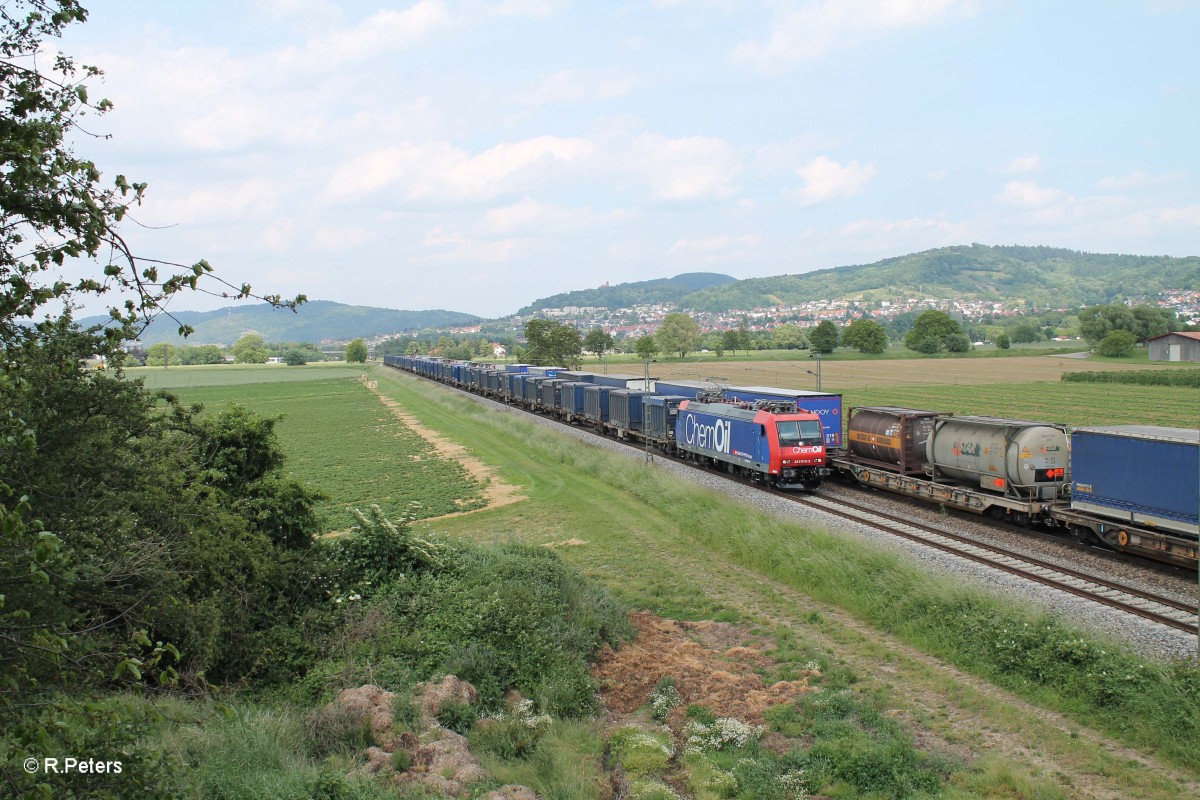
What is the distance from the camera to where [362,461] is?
45.8m

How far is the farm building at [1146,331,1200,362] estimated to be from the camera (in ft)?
313

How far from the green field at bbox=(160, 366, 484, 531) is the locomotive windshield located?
1255 cm

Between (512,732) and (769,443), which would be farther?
(769,443)

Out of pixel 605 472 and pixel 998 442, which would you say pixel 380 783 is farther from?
pixel 605 472

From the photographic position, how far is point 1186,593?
59.7 ft

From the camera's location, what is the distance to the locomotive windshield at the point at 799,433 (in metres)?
30.8

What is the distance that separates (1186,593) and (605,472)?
22665mm

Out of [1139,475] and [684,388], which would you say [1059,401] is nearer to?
[684,388]

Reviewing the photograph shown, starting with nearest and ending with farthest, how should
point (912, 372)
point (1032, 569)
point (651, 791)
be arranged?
point (651, 791), point (1032, 569), point (912, 372)

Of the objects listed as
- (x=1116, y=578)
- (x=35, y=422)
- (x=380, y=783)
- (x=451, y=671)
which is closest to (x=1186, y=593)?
(x=1116, y=578)

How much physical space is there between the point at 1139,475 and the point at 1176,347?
Answer: 3850 inches

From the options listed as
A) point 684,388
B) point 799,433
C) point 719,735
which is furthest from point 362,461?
point 719,735

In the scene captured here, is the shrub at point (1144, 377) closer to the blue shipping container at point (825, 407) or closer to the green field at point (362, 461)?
the blue shipping container at point (825, 407)

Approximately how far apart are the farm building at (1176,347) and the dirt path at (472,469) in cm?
9237
